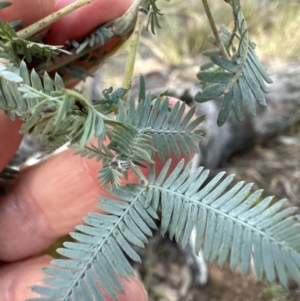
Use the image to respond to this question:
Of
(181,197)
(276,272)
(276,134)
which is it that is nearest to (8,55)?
(181,197)

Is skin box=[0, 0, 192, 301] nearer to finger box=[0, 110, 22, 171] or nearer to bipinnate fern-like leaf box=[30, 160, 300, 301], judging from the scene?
finger box=[0, 110, 22, 171]

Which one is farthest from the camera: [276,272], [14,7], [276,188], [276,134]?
[276,134]

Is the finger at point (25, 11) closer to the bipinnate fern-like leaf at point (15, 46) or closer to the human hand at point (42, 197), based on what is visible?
the human hand at point (42, 197)

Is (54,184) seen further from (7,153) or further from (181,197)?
(181,197)

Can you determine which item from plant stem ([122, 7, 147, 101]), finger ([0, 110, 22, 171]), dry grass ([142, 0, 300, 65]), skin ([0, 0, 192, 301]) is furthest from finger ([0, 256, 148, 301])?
dry grass ([142, 0, 300, 65])

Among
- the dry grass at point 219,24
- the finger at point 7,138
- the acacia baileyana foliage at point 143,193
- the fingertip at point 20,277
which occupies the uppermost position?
the dry grass at point 219,24

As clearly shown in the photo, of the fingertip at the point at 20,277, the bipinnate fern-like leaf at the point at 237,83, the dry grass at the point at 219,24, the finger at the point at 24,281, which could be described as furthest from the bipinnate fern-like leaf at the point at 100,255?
the dry grass at the point at 219,24
